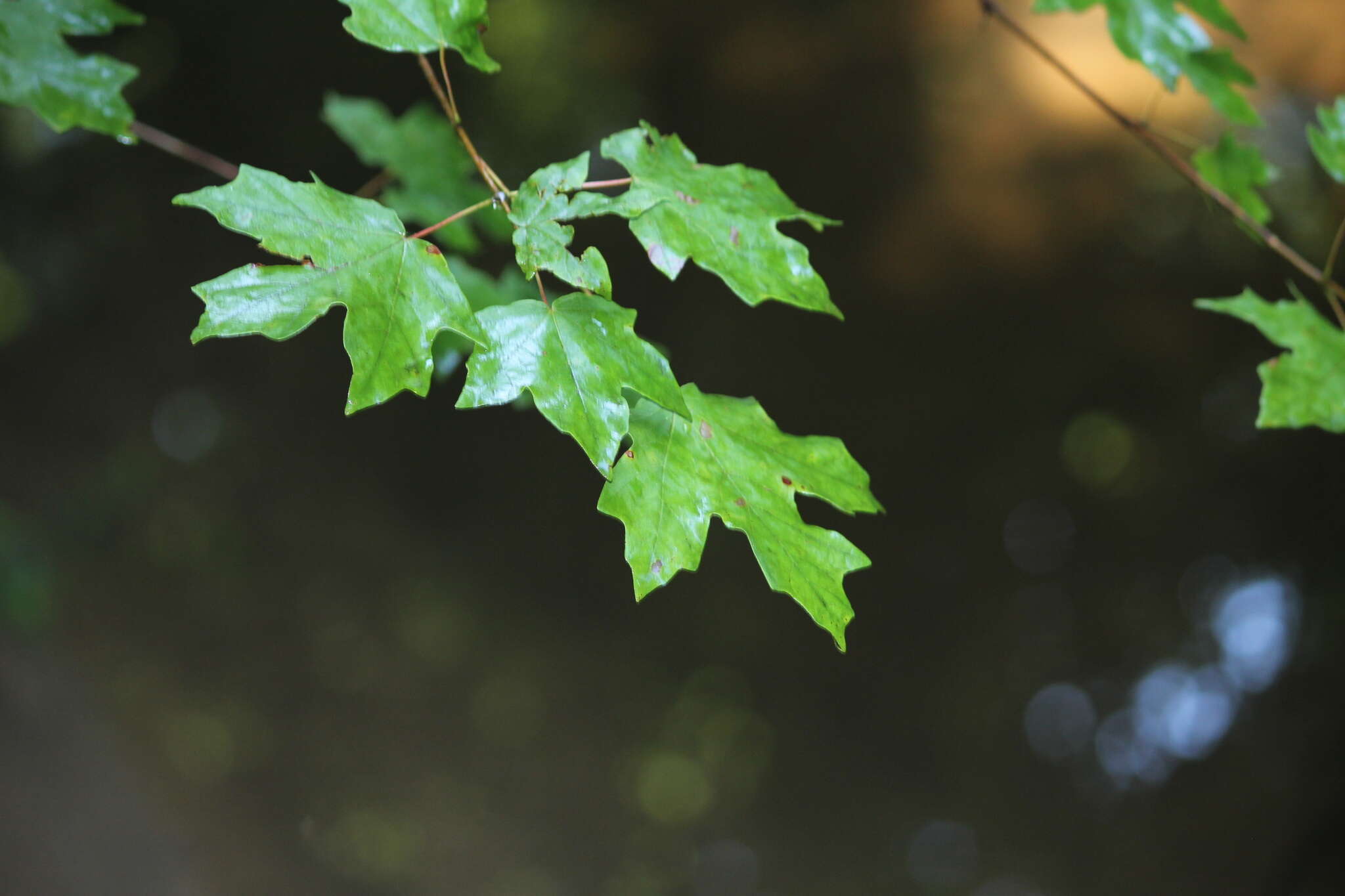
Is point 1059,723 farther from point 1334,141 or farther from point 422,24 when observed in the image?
point 422,24

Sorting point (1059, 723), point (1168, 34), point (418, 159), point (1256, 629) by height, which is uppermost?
point (1168, 34)

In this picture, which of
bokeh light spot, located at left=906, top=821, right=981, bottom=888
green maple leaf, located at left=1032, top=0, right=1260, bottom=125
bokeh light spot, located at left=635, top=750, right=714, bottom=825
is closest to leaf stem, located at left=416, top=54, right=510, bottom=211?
green maple leaf, located at left=1032, top=0, right=1260, bottom=125

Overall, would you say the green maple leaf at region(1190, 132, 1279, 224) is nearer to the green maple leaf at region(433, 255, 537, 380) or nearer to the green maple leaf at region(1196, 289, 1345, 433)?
the green maple leaf at region(1196, 289, 1345, 433)

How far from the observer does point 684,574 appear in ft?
9.08

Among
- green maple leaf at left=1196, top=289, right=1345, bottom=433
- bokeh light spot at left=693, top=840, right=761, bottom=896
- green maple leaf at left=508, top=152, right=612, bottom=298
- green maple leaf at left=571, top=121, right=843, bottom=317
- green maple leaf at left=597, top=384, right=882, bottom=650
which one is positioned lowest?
bokeh light spot at left=693, top=840, right=761, bottom=896

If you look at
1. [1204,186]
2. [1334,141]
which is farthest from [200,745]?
[1334,141]

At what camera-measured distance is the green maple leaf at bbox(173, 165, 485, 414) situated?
54 cm

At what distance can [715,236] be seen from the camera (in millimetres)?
646

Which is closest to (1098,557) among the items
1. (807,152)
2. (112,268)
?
(807,152)

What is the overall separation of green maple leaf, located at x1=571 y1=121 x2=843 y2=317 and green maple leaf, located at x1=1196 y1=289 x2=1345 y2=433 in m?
0.38

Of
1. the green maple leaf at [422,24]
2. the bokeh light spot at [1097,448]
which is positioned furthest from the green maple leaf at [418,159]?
the bokeh light spot at [1097,448]

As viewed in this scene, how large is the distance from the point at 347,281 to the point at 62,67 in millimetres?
552

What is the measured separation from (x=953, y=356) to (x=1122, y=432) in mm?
569

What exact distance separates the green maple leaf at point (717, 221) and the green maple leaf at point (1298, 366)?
0.38m
